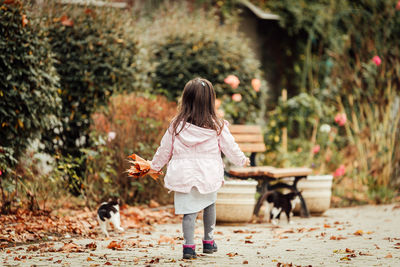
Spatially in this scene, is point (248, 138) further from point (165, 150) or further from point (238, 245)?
point (165, 150)

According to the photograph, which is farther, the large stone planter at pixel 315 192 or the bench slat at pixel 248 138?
the bench slat at pixel 248 138

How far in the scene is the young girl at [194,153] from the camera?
16.5ft

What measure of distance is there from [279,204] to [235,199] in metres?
0.65

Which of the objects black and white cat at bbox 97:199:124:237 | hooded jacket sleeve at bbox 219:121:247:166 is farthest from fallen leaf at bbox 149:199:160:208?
hooded jacket sleeve at bbox 219:121:247:166

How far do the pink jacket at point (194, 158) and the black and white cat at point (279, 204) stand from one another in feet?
8.43

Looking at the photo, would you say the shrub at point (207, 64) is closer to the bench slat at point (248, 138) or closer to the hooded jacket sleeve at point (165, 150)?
the bench slat at point (248, 138)

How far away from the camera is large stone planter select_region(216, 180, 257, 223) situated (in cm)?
732

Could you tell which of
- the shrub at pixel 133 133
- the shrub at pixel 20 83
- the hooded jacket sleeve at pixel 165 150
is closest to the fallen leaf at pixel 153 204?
the shrub at pixel 133 133

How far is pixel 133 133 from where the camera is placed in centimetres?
826

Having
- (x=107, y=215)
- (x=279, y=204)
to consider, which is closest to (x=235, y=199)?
(x=279, y=204)

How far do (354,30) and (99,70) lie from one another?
497cm

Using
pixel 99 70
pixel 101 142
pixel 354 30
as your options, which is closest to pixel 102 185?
pixel 101 142

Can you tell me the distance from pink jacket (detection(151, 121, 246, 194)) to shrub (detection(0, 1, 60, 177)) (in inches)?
97.5

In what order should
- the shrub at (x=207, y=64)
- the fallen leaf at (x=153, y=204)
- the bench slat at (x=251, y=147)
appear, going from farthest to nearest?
1. the shrub at (x=207, y=64)
2. the bench slat at (x=251, y=147)
3. the fallen leaf at (x=153, y=204)
